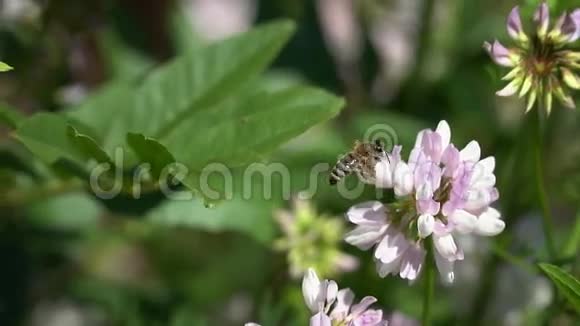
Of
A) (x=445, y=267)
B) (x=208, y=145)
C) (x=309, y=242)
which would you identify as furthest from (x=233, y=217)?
(x=445, y=267)

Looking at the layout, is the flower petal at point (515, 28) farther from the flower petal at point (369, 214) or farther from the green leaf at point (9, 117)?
the green leaf at point (9, 117)

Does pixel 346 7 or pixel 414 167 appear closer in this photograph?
pixel 414 167

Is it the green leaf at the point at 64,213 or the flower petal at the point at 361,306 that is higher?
the green leaf at the point at 64,213

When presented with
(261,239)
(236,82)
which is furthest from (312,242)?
(236,82)

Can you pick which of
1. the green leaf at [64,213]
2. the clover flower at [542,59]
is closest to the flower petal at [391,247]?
the clover flower at [542,59]

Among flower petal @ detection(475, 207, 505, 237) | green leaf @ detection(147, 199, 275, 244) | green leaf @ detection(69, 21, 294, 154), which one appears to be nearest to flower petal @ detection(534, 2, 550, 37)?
flower petal @ detection(475, 207, 505, 237)

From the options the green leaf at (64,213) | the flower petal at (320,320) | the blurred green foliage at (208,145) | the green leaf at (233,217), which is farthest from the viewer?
the green leaf at (64,213)

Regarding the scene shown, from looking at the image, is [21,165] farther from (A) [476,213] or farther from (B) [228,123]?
(A) [476,213]
